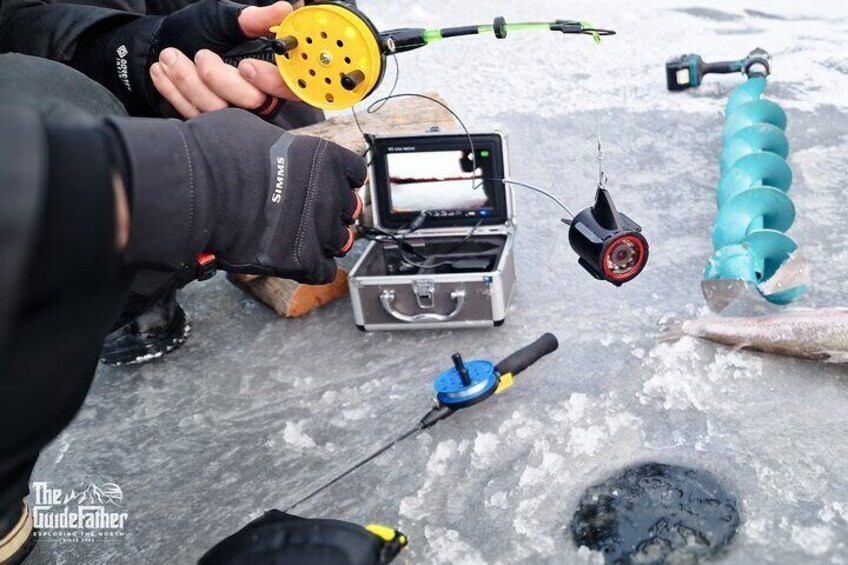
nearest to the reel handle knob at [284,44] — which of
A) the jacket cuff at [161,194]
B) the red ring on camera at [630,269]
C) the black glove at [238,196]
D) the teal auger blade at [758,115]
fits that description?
the black glove at [238,196]

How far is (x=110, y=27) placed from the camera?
8.31 ft

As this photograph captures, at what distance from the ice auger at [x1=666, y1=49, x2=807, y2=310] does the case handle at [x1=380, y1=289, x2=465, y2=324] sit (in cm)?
69

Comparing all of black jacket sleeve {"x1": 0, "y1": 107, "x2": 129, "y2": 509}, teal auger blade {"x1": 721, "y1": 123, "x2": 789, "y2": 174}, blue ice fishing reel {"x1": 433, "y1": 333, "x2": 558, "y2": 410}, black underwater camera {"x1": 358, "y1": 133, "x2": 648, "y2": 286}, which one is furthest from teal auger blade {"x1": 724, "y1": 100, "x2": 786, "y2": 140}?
black jacket sleeve {"x1": 0, "y1": 107, "x2": 129, "y2": 509}

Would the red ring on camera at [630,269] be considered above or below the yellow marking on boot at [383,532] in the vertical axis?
above

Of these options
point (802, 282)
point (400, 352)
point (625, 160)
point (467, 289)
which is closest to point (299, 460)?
point (400, 352)

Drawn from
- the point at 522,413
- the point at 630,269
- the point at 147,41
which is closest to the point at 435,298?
the point at 522,413

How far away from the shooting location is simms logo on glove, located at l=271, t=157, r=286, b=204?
171cm

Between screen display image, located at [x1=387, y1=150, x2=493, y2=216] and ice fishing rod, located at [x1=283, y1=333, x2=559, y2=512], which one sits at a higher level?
screen display image, located at [x1=387, y1=150, x2=493, y2=216]

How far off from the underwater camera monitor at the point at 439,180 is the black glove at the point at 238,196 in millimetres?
728

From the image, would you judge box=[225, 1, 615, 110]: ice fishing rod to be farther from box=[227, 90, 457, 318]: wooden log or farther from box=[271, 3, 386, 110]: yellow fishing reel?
box=[227, 90, 457, 318]: wooden log

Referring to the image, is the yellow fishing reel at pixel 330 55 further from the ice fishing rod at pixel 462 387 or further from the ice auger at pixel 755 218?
the ice auger at pixel 755 218

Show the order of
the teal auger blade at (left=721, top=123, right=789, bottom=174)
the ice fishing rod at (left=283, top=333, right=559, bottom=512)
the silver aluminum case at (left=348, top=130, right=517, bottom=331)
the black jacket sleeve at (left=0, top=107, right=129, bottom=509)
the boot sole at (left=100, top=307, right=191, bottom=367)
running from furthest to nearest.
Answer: the teal auger blade at (left=721, top=123, right=789, bottom=174) → the boot sole at (left=100, top=307, right=191, bottom=367) → the silver aluminum case at (left=348, top=130, right=517, bottom=331) → the ice fishing rod at (left=283, top=333, right=559, bottom=512) → the black jacket sleeve at (left=0, top=107, right=129, bottom=509)

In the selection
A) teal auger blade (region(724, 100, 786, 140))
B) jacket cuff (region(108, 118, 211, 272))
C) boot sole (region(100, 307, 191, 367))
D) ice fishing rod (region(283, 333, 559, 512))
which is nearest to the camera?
jacket cuff (region(108, 118, 211, 272))

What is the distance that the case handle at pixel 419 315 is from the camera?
2.38 m
